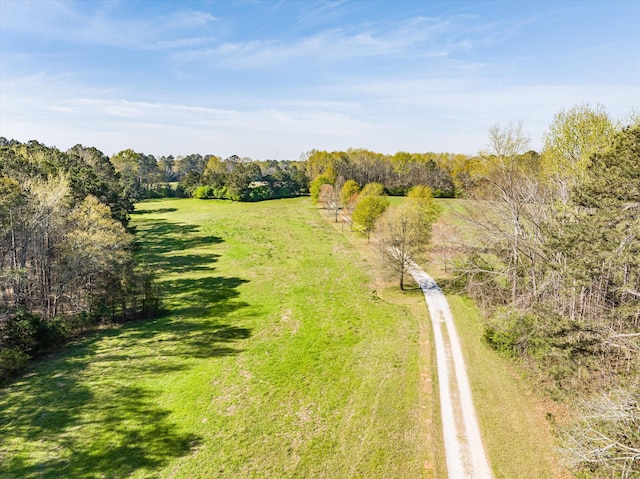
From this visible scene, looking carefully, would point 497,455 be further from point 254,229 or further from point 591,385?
point 254,229

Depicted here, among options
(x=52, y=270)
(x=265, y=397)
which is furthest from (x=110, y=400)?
(x=52, y=270)

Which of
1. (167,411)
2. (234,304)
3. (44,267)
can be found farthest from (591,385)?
(44,267)

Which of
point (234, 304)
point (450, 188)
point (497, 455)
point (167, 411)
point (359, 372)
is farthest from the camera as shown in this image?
point (450, 188)

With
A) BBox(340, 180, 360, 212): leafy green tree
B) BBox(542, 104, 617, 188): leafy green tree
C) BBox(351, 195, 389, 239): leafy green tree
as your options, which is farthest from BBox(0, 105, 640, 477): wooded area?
BBox(340, 180, 360, 212): leafy green tree

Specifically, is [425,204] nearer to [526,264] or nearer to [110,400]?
[526,264]

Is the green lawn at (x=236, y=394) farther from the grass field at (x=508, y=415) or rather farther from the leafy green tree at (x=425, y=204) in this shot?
the leafy green tree at (x=425, y=204)

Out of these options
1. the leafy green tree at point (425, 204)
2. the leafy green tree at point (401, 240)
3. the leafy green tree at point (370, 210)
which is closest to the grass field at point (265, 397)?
the leafy green tree at point (401, 240)
